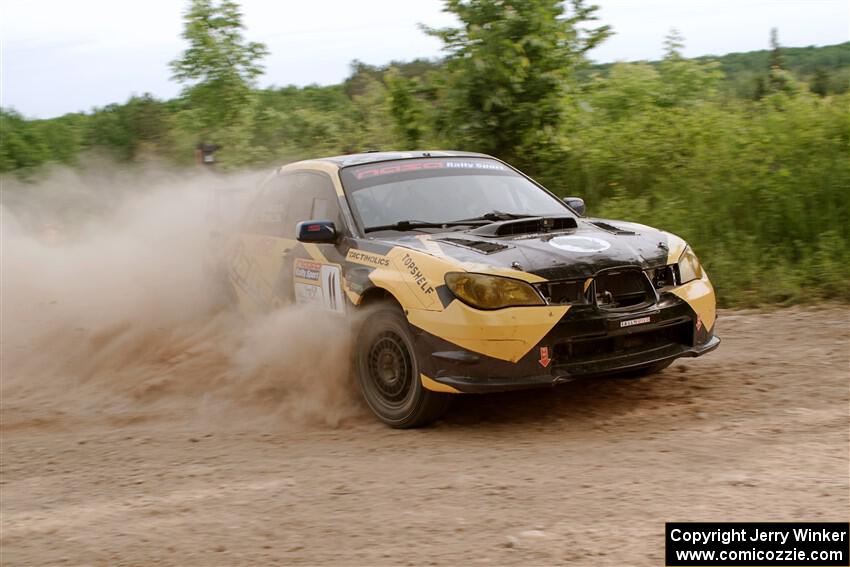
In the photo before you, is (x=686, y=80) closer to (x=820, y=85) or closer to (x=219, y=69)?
(x=820, y=85)

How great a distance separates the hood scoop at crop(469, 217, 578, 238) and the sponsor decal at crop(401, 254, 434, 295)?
22.8 inches

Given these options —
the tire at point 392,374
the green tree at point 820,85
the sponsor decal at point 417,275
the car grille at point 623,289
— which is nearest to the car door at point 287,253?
the tire at point 392,374

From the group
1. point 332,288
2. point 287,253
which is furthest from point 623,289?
point 287,253

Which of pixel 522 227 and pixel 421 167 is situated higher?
pixel 421 167

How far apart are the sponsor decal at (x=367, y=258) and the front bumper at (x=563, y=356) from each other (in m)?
0.65

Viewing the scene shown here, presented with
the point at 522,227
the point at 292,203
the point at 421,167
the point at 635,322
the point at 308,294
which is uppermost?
the point at 421,167

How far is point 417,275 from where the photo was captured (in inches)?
222

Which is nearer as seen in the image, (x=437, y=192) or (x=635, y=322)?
(x=635, y=322)

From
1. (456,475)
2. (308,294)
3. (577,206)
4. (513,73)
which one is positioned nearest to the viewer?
(456,475)

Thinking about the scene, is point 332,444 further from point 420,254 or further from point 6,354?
point 6,354

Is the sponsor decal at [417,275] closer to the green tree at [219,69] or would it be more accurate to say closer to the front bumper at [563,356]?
the front bumper at [563,356]

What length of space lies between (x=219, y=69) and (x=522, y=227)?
11.8 meters

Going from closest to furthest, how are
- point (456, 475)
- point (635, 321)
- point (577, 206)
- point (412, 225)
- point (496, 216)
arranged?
point (456, 475) < point (635, 321) < point (412, 225) < point (496, 216) < point (577, 206)

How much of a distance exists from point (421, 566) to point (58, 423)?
167 inches
